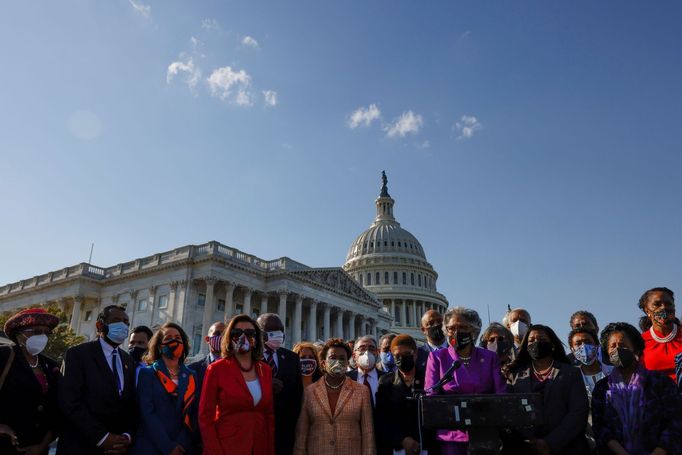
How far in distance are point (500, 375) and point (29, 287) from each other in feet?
205

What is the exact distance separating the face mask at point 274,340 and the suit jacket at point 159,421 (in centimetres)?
124

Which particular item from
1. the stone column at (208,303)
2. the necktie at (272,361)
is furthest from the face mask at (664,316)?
the stone column at (208,303)

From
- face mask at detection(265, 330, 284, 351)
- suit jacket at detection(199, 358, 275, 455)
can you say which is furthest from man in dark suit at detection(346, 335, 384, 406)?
suit jacket at detection(199, 358, 275, 455)

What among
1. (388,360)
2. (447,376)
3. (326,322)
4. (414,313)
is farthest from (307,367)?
(414,313)

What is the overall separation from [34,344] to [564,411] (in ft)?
20.4

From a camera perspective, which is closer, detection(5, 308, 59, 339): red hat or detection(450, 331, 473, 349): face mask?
detection(450, 331, 473, 349): face mask

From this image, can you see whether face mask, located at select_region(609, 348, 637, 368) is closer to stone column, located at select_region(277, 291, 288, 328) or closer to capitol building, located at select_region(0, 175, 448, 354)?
capitol building, located at select_region(0, 175, 448, 354)

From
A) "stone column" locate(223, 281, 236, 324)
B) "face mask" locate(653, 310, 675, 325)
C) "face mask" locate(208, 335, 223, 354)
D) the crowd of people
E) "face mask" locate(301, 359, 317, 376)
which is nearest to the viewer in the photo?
the crowd of people

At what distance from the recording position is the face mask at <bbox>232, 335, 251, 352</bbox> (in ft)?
20.6

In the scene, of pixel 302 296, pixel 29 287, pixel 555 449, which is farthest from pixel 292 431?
pixel 29 287

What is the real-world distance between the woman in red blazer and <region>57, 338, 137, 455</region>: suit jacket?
132 cm

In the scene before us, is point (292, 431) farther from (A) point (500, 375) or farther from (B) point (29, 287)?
(B) point (29, 287)

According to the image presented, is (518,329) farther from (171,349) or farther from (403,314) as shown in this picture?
(403,314)

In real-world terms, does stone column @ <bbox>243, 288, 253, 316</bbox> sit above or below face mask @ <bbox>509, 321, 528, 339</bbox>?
above
